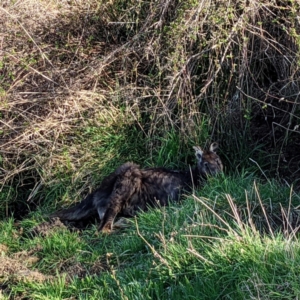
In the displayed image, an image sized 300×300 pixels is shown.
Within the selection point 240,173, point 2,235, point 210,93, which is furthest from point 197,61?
point 2,235

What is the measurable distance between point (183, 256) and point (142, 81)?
461cm

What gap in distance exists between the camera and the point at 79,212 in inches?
319

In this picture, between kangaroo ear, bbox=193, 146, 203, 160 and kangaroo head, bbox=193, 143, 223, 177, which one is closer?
kangaroo head, bbox=193, 143, 223, 177

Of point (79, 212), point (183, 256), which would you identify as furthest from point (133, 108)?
point (183, 256)

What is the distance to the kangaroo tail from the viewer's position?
26.4ft

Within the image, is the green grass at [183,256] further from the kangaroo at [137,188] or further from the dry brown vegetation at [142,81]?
the dry brown vegetation at [142,81]

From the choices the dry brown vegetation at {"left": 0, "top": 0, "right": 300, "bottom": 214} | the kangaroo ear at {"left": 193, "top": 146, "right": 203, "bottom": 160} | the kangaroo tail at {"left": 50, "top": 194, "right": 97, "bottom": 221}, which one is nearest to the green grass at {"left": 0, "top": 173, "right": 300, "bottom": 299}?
the kangaroo tail at {"left": 50, "top": 194, "right": 97, "bottom": 221}

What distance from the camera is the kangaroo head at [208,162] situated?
8211 millimetres

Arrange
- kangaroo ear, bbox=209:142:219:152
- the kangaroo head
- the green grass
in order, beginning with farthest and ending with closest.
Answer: kangaroo ear, bbox=209:142:219:152, the kangaroo head, the green grass

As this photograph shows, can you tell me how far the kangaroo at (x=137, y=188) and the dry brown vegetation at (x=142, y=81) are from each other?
585mm

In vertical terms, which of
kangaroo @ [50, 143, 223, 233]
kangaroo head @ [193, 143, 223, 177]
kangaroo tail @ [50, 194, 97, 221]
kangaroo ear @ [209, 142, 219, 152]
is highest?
Answer: kangaroo ear @ [209, 142, 219, 152]

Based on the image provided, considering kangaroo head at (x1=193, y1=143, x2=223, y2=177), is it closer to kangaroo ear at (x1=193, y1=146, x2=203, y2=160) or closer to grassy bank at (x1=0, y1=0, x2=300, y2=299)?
kangaroo ear at (x1=193, y1=146, x2=203, y2=160)

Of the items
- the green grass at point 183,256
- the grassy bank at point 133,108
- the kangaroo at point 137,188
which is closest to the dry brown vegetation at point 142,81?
the grassy bank at point 133,108

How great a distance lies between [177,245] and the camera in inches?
225
